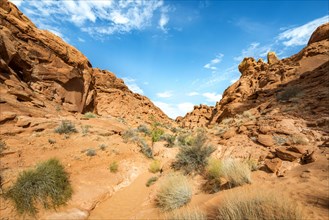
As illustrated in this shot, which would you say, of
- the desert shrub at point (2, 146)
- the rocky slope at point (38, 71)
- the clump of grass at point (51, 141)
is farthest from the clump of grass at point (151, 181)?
the rocky slope at point (38, 71)

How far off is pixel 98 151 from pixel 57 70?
1250 centimetres

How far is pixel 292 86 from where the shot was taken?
17.3m

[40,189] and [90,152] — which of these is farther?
[90,152]

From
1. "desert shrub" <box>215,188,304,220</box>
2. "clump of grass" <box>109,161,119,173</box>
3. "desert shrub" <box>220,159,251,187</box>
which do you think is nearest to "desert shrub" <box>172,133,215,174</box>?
"desert shrub" <box>220,159,251,187</box>

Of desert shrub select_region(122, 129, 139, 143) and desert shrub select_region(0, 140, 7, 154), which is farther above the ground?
desert shrub select_region(122, 129, 139, 143)

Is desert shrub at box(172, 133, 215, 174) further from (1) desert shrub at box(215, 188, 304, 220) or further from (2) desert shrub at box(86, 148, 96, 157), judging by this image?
(1) desert shrub at box(215, 188, 304, 220)

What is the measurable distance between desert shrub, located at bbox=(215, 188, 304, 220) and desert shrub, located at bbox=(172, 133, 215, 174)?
183 inches

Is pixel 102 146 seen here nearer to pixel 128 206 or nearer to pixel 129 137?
pixel 129 137

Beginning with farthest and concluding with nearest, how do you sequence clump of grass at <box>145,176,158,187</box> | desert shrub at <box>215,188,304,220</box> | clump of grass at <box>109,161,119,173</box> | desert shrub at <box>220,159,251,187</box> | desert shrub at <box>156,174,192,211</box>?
clump of grass at <box>109,161,119,173</box>
clump of grass at <box>145,176,158,187</box>
desert shrub at <box>156,174,192,211</box>
desert shrub at <box>220,159,251,187</box>
desert shrub at <box>215,188,304,220</box>

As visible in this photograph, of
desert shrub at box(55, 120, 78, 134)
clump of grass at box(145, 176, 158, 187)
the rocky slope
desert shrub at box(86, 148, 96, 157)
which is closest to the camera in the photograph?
clump of grass at box(145, 176, 158, 187)

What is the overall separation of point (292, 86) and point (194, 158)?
1338cm

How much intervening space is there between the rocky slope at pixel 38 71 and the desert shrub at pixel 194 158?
34.1 feet

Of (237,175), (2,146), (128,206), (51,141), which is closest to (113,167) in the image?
(128,206)

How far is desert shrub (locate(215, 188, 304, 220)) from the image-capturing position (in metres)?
2.82
